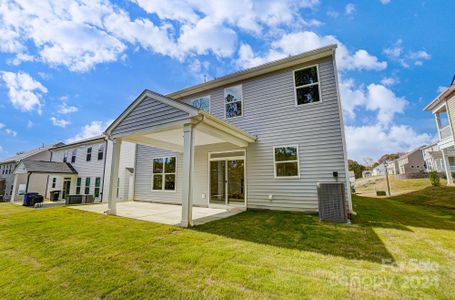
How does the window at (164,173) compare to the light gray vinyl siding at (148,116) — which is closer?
the light gray vinyl siding at (148,116)

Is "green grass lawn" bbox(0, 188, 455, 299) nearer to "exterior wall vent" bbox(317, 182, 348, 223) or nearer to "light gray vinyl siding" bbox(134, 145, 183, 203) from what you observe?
"exterior wall vent" bbox(317, 182, 348, 223)

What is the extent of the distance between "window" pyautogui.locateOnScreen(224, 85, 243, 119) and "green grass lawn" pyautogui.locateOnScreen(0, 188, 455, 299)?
5.31m

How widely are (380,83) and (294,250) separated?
16790 mm

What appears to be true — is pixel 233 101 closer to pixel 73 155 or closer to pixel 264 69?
pixel 264 69

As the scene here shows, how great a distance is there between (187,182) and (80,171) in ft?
55.3

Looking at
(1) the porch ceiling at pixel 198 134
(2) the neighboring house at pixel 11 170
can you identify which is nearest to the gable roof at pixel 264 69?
(1) the porch ceiling at pixel 198 134

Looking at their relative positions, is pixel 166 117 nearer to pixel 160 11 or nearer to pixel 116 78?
pixel 160 11

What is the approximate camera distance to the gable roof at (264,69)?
7.10 metres

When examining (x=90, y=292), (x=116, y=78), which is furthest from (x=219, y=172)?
(x=116, y=78)

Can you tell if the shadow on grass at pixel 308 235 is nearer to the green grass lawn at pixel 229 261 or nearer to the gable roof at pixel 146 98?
the green grass lawn at pixel 229 261

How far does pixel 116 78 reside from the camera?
1175cm

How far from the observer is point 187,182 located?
17.2ft

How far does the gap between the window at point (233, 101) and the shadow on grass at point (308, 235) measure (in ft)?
15.8

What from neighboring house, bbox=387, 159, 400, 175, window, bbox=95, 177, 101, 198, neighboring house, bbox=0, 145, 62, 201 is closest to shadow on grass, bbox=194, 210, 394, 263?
window, bbox=95, 177, 101, 198
